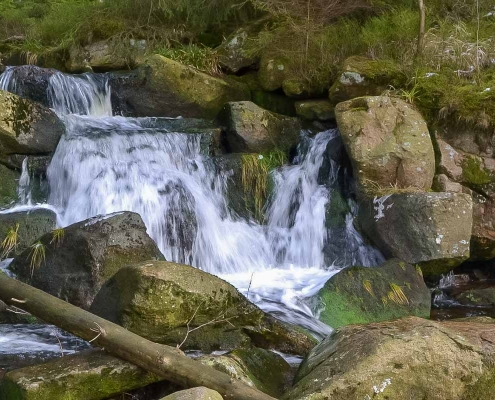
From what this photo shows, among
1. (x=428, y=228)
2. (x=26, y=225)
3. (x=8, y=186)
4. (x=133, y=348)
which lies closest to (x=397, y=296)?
(x=428, y=228)

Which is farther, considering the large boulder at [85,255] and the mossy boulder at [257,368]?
the large boulder at [85,255]

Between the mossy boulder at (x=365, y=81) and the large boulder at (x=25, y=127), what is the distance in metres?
3.91

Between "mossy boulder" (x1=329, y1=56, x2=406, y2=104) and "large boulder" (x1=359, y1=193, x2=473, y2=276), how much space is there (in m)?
2.34

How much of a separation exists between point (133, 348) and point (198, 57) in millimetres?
8514

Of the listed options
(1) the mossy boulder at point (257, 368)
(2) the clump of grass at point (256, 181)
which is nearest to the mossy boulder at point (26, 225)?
(2) the clump of grass at point (256, 181)

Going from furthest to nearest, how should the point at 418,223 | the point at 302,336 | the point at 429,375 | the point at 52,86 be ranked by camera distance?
the point at 52,86
the point at 418,223
the point at 302,336
the point at 429,375

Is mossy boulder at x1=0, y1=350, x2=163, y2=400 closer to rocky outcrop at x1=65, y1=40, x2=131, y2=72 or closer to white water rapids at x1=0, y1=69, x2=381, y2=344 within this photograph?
white water rapids at x1=0, y1=69, x2=381, y2=344

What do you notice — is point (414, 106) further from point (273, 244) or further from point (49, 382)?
point (49, 382)

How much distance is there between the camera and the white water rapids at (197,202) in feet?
29.0

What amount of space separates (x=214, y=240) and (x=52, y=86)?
13.9 ft

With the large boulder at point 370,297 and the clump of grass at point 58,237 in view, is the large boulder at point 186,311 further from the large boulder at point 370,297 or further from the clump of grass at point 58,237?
the clump of grass at point 58,237

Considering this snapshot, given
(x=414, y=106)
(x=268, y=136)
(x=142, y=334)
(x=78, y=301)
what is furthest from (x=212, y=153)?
(x=142, y=334)

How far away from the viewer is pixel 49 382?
4.70 meters

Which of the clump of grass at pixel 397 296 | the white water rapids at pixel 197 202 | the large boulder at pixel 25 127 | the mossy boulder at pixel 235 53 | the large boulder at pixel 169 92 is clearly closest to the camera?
the clump of grass at pixel 397 296
